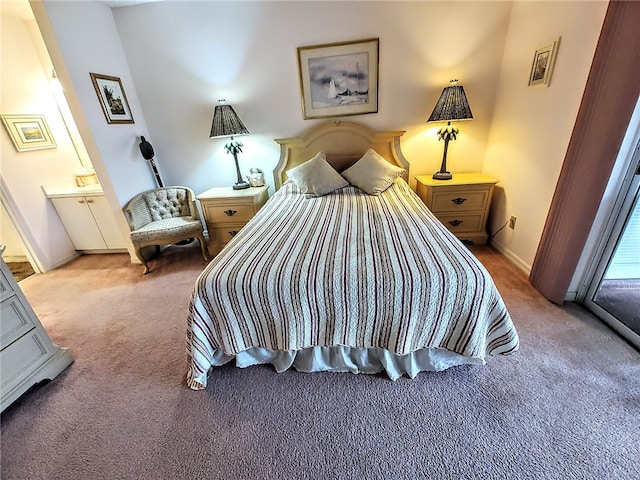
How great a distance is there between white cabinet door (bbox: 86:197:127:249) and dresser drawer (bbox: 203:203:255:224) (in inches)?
42.1

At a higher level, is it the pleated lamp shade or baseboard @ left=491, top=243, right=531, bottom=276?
the pleated lamp shade

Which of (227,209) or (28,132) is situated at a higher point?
(28,132)

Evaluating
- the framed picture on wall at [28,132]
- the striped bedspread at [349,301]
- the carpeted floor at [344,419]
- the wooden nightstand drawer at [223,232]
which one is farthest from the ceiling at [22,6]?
the carpeted floor at [344,419]

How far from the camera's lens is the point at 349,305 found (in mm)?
1361

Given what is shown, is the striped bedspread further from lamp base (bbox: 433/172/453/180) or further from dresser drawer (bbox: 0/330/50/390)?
lamp base (bbox: 433/172/453/180)

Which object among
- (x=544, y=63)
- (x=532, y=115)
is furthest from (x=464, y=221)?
(x=544, y=63)

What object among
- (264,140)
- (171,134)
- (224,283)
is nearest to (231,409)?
(224,283)

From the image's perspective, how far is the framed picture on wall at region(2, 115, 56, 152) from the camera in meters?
2.79

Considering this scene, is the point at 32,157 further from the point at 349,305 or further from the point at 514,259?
the point at 514,259

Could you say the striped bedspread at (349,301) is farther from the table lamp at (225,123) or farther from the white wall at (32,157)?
the white wall at (32,157)

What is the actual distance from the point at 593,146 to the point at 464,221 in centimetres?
123

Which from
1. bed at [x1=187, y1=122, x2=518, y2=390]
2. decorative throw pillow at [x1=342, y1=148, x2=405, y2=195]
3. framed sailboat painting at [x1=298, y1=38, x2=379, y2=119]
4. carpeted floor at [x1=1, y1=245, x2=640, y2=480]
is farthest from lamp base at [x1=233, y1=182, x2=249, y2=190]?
carpeted floor at [x1=1, y1=245, x2=640, y2=480]

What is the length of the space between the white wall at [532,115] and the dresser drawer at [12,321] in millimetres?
3587

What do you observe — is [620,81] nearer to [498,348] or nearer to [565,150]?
[565,150]
